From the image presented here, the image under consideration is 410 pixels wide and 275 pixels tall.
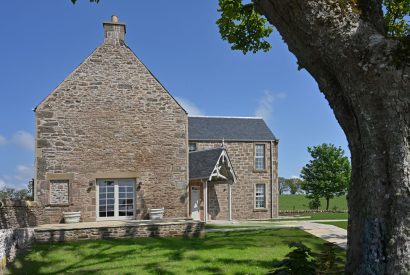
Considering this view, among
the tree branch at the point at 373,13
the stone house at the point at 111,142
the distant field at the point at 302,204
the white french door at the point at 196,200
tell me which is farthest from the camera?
the distant field at the point at 302,204

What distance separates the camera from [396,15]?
39.3 ft

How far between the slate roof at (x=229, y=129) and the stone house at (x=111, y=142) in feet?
31.7

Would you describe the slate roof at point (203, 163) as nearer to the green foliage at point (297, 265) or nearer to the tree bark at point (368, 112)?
the green foliage at point (297, 265)

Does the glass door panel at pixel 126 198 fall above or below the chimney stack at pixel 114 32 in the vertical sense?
below

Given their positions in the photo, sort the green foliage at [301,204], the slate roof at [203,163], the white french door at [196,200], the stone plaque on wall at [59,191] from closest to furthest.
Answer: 1. the stone plaque on wall at [59,191]
2. the slate roof at [203,163]
3. the white french door at [196,200]
4. the green foliage at [301,204]

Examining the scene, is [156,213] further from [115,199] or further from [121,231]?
[121,231]

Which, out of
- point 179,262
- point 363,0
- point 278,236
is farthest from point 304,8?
point 278,236

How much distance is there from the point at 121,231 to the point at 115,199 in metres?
3.77

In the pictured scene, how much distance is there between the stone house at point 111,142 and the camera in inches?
749

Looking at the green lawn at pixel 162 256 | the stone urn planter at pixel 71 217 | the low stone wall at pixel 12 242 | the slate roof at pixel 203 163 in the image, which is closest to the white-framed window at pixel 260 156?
the slate roof at pixel 203 163

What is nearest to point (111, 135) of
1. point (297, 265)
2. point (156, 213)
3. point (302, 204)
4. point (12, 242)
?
point (156, 213)

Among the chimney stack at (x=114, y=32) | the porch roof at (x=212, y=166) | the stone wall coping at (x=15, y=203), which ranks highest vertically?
the chimney stack at (x=114, y=32)

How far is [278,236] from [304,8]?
1274cm

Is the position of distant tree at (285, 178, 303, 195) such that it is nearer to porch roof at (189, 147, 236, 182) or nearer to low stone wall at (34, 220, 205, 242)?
porch roof at (189, 147, 236, 182)
